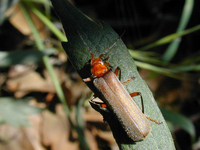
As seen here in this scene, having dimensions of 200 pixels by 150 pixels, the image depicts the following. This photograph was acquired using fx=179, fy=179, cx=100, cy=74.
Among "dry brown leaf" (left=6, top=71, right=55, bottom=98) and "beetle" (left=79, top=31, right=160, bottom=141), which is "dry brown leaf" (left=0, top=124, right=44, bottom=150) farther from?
"beetle" (left=79, top=31, right=160, bottom=141)

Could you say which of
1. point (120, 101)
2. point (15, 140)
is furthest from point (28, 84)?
point (120, 101)

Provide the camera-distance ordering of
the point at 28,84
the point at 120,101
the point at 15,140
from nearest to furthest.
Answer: the point at 120,101 → the point at 15,140 → the point at 28,84

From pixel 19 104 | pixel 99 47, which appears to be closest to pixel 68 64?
pixel 19 104

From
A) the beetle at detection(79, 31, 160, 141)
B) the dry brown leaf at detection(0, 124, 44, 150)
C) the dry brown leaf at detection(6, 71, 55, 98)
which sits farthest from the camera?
the dry brown leaf at detection(6, 71, 55, 98)

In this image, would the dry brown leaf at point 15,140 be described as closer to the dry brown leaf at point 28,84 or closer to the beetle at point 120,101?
the dry brown leaf at point 28,84

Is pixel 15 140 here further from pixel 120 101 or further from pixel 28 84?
pixel 120 101

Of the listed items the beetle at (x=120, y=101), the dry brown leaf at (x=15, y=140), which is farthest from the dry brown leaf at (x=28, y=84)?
the beetle at (x=120, y=101)

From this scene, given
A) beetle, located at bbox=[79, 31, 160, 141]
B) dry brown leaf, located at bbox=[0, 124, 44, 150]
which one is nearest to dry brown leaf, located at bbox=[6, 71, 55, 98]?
dry brown leaf, located at bbox=[0, 124, 44, 150]

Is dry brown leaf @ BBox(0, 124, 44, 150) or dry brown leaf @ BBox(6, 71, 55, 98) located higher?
dry brown leaf @ BBox(6, 71, 55, 98)
